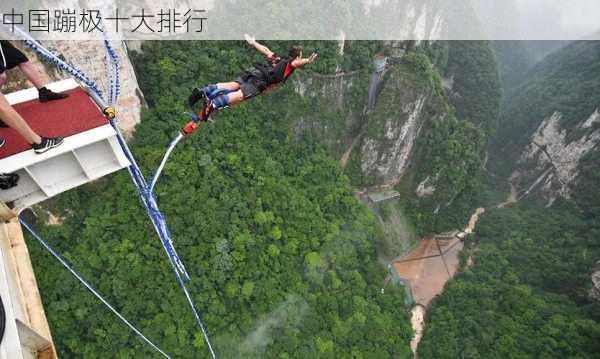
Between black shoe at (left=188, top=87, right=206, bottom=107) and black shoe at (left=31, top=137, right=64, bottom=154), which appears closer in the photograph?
black shoe at (left=31, top=137, right=64, bottom=154)

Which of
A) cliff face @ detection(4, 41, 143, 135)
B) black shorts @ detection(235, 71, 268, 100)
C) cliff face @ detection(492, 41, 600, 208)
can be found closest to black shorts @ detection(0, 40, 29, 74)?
black shorts @ detection(235, 71, 268, 100)

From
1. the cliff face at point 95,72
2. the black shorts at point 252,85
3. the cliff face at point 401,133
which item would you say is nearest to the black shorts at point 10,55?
the black shorts at point 252,85

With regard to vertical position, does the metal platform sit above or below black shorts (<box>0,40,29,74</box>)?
below

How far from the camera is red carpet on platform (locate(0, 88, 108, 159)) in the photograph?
274 inches

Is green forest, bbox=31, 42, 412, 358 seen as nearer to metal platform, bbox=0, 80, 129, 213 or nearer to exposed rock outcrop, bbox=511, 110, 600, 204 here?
metal platform, bbox=0, 80, 129, 213

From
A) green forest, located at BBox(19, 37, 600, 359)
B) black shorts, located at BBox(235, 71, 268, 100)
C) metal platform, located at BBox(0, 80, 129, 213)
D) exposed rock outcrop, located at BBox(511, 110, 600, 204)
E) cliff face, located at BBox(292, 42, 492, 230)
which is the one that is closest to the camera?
metal platform, located at BBox(0, 80, 129, 213)

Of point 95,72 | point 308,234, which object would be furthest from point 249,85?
point 308,234

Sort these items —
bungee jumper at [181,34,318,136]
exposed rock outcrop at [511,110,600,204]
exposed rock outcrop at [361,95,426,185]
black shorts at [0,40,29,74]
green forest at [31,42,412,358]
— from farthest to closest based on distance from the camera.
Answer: exposed rock outcrop at [511,110,600,204], exposed rock outcrop at [361,95,426,185], green forest at [31,42,412,358], bungee jumper at [181,34,318,136], black shorts at [0,40,29,74]

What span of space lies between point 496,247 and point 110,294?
31954 mm

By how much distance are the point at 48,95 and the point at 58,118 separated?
25.5 inches

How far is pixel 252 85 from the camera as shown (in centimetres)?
909

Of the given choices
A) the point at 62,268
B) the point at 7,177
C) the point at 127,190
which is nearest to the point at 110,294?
the point at 62,268

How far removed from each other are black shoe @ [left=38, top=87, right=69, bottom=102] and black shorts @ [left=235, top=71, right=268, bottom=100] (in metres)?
3.87

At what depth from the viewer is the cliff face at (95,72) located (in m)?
14.1
